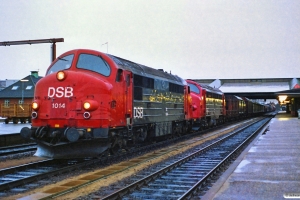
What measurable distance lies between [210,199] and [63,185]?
3.91 metres

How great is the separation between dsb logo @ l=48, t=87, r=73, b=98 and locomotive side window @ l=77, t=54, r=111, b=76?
41.1 inches

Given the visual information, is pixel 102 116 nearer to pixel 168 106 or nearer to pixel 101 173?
pixel 101 173

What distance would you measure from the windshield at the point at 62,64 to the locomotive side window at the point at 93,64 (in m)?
0.37

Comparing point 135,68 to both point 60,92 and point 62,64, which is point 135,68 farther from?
point 60,92

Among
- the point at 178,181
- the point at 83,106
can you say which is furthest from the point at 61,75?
the point at 178,181

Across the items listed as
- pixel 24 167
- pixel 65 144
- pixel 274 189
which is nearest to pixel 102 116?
pixel 65 144

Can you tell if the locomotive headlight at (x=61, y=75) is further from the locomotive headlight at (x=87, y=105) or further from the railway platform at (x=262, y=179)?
the railway platform at (x=262, y=179)

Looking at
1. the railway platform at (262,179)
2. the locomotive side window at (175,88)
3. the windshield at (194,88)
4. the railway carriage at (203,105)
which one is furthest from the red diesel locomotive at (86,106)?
the windshield at (194,88)

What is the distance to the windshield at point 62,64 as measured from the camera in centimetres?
1181

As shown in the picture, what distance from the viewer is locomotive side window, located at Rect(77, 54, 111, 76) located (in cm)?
1152

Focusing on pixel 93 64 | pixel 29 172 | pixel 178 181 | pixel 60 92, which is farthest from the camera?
pixel 93 64

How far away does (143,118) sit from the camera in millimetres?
14328

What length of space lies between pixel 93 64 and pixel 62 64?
116 centimetres

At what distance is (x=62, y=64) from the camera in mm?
11984
